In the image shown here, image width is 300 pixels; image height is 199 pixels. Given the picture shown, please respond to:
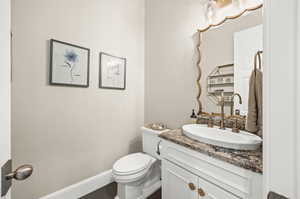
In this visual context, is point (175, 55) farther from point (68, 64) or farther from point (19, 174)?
point (19, 174)

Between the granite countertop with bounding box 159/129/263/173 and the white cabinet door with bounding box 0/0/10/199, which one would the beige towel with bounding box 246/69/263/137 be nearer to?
the granite countertop with bounding box 159/129/263/173

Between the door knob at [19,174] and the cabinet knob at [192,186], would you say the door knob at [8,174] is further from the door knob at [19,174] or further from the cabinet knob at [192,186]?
the cabinet knob at [192,186]

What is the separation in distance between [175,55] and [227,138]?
47.0 inches

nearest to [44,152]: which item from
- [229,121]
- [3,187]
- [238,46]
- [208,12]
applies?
[3,187]

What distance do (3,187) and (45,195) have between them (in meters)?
1.29

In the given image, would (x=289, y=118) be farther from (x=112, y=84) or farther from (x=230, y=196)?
(x=112, y=84)

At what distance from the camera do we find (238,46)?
129 centimetres

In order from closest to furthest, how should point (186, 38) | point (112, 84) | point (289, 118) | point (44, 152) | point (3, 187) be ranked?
point (289, 118)
point (3, 187)
point (44, 152)
point (186, 38)
point (112, 84)

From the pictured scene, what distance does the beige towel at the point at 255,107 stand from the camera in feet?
3.35

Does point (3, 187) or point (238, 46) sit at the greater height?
point (238, 46)

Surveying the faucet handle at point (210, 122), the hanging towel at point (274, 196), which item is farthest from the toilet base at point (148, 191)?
A: the hanging towel at point (274, 196)

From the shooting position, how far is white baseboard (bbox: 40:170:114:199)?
1.48m

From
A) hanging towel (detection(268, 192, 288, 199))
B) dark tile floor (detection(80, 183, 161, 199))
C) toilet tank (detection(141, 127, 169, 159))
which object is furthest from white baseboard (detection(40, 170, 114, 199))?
hanging towel (detection(268, 192, 288, 199))

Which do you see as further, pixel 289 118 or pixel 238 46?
pixel 238 46
